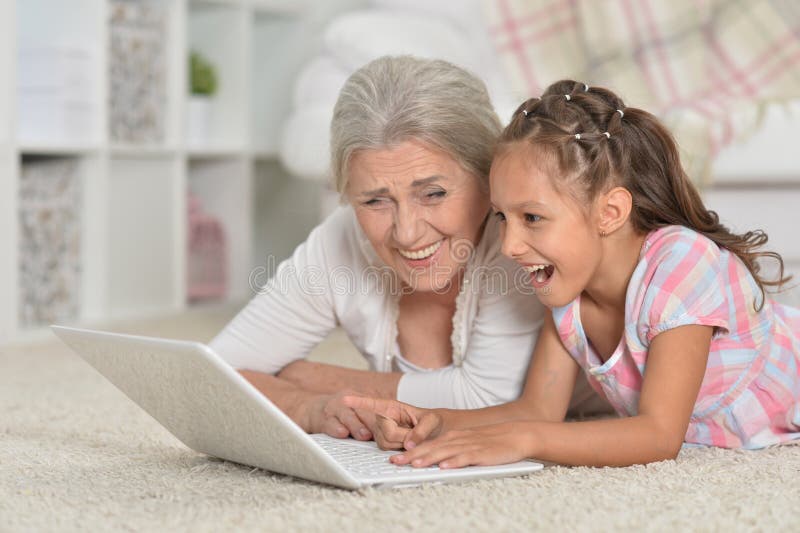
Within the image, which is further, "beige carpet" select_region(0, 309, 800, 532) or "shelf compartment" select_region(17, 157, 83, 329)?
"shelf compartment" select_region(17, 157, 83, 329)

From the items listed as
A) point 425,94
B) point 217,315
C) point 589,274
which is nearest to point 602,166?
point 589,274

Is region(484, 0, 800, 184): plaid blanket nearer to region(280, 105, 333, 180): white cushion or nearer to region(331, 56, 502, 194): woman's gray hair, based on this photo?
region(280, 105, 333, 180): white cushion

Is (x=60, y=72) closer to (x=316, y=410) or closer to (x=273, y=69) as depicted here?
(x=273, y=69)

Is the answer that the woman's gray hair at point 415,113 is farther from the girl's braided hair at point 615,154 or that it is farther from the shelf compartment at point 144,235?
the shelf compartment at point 144,235

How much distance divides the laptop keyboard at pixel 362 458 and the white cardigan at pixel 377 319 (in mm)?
225

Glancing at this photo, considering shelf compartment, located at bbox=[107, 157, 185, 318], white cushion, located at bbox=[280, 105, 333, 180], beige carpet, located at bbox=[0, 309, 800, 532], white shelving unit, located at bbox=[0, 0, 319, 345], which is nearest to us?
beige carpet, located at bbox=[0, 309, 800, 532]

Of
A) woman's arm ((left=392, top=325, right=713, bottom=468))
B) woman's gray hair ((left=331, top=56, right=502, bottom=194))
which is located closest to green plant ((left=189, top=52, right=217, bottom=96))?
woman's gray hair ((left=331, top=56, right=502, bottom=194))

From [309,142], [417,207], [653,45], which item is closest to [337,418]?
[417,207]

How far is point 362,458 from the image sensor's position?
1.16 meters

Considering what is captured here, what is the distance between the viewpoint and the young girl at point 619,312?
1.17m

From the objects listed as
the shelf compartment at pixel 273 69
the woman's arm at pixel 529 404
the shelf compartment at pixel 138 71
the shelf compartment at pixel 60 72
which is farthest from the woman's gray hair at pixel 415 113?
the shelf compartment at pixel 273 69

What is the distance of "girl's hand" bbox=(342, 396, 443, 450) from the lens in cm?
120

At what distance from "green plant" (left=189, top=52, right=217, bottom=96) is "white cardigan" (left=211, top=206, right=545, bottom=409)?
5.30 ft

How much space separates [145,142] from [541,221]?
186cm
